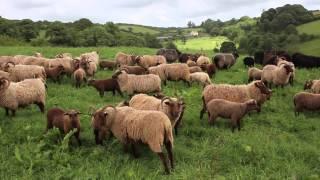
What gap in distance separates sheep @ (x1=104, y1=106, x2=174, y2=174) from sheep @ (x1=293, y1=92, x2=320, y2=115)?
6897mm

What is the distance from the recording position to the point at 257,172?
11008 millimetres

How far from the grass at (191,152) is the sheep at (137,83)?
2680 mm

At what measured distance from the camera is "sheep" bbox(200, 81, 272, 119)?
52.1 ft

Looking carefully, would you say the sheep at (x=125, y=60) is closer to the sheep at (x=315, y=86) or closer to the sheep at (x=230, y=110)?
the sheep at (x=315, y=86)

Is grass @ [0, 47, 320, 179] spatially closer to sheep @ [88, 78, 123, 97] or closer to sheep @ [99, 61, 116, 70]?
sheep @ [88, 78, 123, 97]

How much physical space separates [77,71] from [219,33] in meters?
57.9

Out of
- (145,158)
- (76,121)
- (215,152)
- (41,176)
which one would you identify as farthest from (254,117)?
(41,176)

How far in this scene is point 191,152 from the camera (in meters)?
12.0

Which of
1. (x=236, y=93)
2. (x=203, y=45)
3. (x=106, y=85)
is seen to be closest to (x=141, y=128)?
(x=236, y=93)

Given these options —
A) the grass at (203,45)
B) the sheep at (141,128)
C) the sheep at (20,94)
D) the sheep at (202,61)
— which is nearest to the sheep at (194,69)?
the sheep at (202,61)

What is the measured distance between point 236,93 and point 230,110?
88.1 inches

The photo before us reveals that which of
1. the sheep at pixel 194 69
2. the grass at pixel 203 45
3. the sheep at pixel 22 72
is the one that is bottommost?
the grass at pixel 203 45

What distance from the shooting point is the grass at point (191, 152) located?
10.7m

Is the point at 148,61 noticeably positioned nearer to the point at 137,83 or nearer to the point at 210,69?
the point at 210,69
